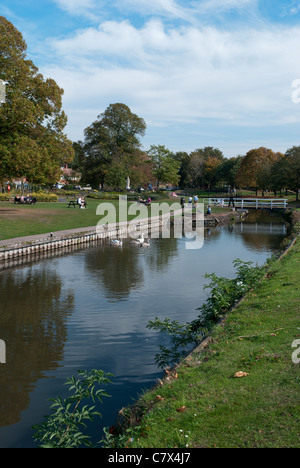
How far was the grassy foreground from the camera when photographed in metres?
4.83

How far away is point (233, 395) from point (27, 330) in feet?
23.4

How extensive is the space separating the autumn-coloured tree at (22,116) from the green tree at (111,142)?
42.3 metres

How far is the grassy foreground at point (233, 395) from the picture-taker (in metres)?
4.83

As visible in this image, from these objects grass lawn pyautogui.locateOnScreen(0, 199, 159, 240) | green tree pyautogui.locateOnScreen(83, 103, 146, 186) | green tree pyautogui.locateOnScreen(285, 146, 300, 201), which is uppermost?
green tree pyautogui.locateOnScreen(83, 103, 146, 186)

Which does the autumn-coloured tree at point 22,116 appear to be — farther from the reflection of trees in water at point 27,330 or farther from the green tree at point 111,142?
the green tree at point 111,142

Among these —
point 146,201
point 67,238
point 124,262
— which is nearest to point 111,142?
point 146,201

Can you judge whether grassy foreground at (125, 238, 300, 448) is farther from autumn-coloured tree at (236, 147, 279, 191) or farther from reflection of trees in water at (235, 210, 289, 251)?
autumn-coloured tree at (236, 147, 279, 191)

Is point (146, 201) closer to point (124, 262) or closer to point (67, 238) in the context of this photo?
point (67, 238)

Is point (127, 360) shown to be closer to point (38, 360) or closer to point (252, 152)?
point (38, 360)

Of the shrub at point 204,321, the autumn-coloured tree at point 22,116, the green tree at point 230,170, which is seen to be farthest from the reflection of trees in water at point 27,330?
the green tree at point 230,170

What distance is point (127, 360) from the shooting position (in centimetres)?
922

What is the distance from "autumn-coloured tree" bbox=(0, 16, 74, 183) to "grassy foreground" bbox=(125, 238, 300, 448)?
25.7 metres

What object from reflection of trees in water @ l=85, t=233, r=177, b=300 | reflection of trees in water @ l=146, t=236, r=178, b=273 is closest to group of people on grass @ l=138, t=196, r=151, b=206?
reflection of trees in water @ l=146, t=236, r=178, b=273

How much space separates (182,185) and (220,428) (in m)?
126
